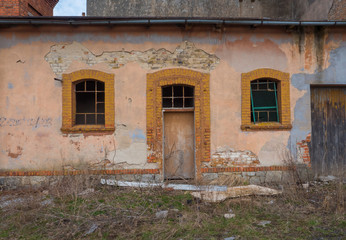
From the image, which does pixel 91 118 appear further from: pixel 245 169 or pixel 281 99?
pixel 281 99

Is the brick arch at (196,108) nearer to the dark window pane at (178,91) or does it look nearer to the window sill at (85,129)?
the dark window pane at (178,91)

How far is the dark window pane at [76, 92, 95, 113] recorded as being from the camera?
319 inches

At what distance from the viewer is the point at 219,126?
7863 mm

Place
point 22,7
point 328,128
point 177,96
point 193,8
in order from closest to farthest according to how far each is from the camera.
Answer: point 177,96
point 328,128
point 22,7
point 193,8

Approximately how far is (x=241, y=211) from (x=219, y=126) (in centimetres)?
289

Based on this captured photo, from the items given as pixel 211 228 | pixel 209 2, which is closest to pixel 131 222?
pixel 211 228

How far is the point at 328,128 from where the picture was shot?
8336 mm

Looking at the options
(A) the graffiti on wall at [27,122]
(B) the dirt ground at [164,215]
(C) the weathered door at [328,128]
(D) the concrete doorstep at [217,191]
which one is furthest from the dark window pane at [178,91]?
(C) the weathered door at [328,128]

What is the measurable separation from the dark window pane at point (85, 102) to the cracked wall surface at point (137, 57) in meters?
0.86

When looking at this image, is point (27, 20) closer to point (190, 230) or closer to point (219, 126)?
point (219, 126)

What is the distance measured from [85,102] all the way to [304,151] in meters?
6.73

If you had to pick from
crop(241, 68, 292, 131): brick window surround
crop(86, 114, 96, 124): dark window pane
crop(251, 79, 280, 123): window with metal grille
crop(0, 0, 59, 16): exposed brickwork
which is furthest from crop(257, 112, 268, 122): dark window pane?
crop(0, 0, 59, 16): exposed brickwork

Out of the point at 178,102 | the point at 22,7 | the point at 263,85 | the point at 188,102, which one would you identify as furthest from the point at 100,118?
the point at 22,7

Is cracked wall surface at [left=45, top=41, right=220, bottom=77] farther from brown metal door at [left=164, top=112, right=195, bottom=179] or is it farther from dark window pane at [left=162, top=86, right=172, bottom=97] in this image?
brown metal door at [left=164, top=112, right=195, bottom=179]
